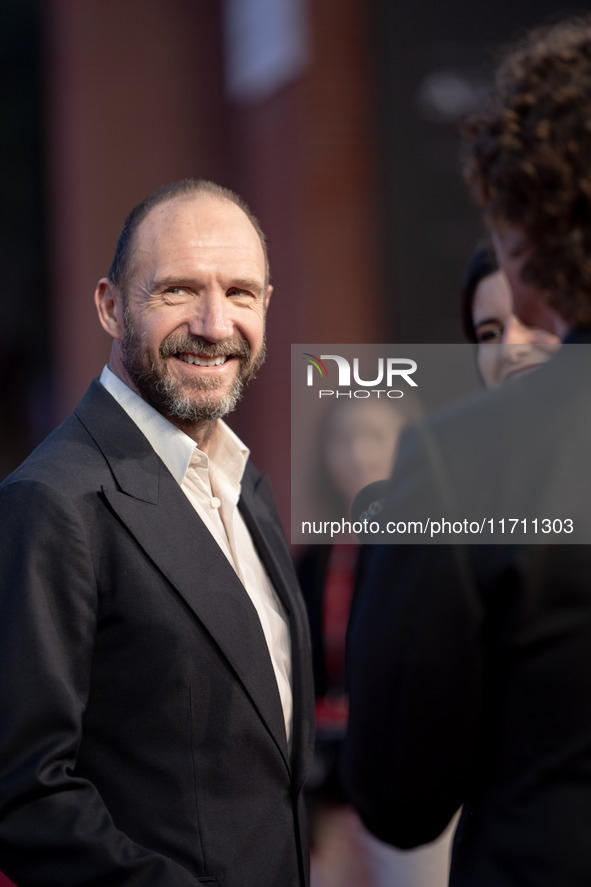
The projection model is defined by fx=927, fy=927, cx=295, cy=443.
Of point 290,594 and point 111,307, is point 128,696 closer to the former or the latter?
point 290,594

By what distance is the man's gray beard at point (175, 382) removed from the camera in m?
1.67

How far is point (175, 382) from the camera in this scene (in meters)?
1.67

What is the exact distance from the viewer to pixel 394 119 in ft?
15.0

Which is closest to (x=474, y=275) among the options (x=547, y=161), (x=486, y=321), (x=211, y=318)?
(x=486, y=321)

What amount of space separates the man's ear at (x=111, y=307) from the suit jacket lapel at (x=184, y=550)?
0.22 m

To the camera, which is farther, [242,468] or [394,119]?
[394,119]

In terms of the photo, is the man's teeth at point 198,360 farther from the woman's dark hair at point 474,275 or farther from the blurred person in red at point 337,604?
the blurred person in red at point 337,604

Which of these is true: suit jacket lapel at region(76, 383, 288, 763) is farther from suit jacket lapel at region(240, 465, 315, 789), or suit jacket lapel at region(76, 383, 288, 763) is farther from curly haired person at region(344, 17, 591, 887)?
curly haired person at region(344, 17, 591, 887)

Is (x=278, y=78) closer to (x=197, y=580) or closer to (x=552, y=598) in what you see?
(x=197, y=580)

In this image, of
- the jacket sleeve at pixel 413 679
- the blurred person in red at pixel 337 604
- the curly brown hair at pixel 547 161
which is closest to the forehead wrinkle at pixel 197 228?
the curly brown hair at pixel 547 161

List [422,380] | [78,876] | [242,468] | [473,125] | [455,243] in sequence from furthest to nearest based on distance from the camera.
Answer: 1. [455,243]
2. [422,380]
3. [242,468]
4. [78,876]
5. [473,125]

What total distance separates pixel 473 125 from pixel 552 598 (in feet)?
1.80

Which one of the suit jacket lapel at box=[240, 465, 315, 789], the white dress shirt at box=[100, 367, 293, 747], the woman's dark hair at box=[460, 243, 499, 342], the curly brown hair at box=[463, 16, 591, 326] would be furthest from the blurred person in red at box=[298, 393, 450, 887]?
the curly brown hair at box=[463, 16, 591, 326]

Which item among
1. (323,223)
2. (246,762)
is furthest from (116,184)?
(246,762)
